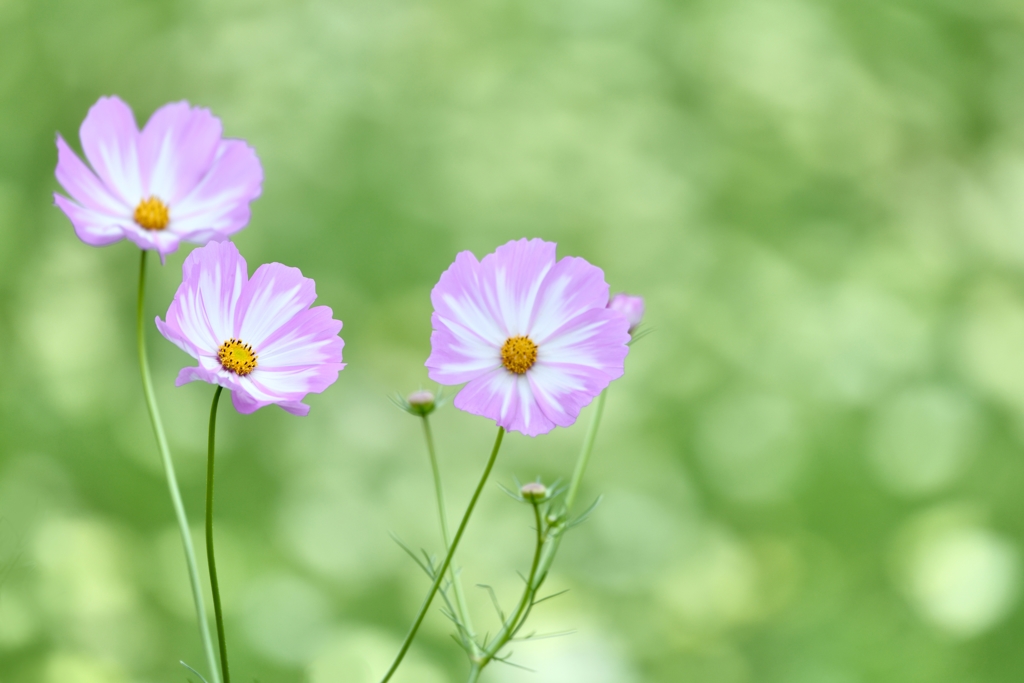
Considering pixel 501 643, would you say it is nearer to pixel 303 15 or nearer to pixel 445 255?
pixel 445 255

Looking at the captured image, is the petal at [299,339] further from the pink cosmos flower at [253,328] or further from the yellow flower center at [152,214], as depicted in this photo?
the yellow flower center at [152,214]

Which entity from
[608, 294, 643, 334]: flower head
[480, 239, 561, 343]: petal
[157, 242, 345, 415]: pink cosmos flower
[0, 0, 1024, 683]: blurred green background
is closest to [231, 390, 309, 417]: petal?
[157, 242, 345, 415]: pink cosmos flower

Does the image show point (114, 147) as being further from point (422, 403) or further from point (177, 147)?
point (422, 403)

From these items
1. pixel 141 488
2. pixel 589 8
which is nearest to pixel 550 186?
pixel 589 8

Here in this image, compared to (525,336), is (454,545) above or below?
below

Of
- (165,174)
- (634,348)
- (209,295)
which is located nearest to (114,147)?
(165,174)

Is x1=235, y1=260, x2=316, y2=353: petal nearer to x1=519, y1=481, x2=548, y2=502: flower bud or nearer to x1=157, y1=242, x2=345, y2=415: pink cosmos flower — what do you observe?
x1=157, y1=242, x2=345, y2=415: pink cosmos flower
